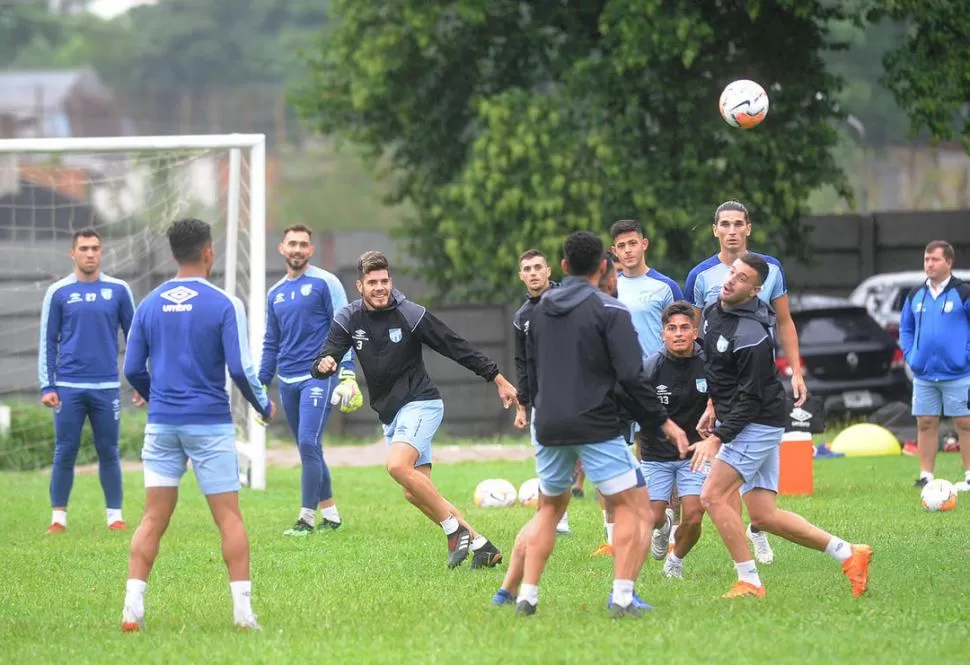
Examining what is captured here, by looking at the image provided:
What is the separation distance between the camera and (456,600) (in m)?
8.29

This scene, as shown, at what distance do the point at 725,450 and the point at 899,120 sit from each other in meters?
49.9

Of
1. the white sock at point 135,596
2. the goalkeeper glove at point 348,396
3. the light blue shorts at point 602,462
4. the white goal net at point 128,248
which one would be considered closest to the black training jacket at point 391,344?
the goalkeeper glove at point 348,396

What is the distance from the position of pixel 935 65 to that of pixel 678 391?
12.5 m

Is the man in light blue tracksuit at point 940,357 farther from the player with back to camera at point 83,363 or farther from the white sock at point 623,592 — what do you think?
the player with back to camera at point 83,363

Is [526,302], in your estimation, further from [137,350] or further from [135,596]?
[135,596]

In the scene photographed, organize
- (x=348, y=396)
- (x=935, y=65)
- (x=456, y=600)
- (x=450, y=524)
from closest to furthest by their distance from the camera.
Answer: (x=456, y=600), (x=348, y=396), (x=450, y=524), (x=935, y=65)

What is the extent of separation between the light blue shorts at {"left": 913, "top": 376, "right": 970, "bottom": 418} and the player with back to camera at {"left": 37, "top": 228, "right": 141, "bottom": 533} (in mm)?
6821

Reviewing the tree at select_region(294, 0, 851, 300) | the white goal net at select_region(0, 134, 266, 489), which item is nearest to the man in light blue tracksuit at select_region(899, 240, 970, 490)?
the white goal net at select_region(0, 134, 266, 489)

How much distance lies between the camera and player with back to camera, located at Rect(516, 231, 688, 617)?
24.5ft

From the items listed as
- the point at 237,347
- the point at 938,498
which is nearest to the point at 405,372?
the point at 237,347

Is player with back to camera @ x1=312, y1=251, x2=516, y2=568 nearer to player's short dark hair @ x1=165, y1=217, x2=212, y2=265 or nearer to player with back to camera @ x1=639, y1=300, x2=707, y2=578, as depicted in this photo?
player with back to camera @ x1=639, y1=300, x2=707, y2=578

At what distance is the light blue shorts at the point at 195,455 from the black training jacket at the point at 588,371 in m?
1.55

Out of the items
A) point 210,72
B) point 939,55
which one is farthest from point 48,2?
point 939,55

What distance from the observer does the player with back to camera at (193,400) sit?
751 centimetres
